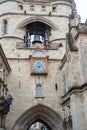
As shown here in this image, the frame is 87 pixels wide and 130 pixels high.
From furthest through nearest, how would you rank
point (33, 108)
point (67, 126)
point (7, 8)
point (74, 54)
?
1. point (7, 8)
2. point (33, 108)
3. point (67, 126)
4. point (74, 54)

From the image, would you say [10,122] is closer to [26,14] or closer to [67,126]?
[67,126]

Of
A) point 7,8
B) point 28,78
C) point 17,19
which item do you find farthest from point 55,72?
point 7,8

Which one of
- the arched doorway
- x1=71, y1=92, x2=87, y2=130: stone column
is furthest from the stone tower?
x1=71, y1=92, x2=87, y2=130: stone column

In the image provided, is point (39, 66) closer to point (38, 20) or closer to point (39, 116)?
point (39, 116)

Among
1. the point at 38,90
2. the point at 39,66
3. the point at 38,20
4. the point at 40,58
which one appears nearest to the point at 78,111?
the point at 38,90

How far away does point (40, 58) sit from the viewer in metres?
28.1

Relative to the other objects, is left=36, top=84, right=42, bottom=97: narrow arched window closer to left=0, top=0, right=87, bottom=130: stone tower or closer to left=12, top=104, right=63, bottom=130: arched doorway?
left=0, top=0, right=87, bottom=130: stone tower

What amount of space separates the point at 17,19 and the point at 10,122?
38.6 feet

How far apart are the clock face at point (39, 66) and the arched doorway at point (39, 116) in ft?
12.1

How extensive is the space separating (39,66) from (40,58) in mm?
862

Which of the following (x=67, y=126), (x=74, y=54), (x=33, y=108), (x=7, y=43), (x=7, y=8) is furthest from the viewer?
(x=7, y=8)

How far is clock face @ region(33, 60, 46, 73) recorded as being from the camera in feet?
90.9

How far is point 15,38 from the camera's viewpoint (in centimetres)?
2958

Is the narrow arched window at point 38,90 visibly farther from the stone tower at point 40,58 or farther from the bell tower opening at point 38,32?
the bell tower opening at point 38,32
